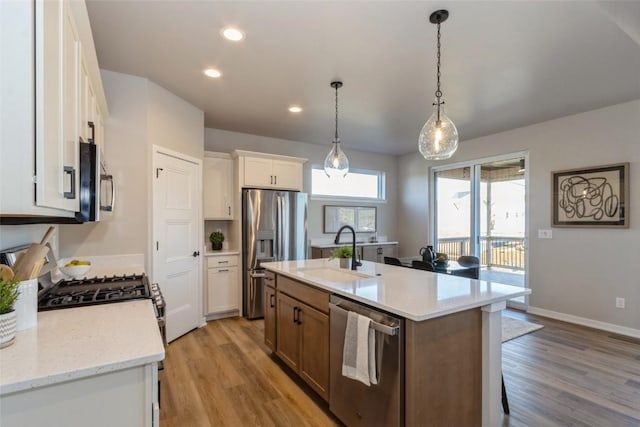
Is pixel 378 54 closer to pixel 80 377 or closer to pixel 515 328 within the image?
pixel 80 377

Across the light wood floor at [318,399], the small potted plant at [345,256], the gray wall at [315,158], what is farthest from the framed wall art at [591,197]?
the small potted plant at [345,256]

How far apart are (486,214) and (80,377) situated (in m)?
5.47

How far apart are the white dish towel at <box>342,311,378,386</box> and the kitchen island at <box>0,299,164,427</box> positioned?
98cm

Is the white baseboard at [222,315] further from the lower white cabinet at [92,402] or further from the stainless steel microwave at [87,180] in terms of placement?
the lower white cabinet at [92,402]

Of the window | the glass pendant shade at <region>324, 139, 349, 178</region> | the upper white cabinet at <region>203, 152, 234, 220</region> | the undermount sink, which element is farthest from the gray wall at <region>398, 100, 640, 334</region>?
the upper white cabinet at <region>203, 152, 234, 220</region>

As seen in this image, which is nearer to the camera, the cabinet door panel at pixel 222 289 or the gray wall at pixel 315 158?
the cabinet door panel at pixel 222 289

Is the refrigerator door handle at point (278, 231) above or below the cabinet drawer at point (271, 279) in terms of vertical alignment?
above

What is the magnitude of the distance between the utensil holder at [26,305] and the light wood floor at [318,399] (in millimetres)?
1243

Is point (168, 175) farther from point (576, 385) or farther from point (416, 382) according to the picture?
point (576, 385)

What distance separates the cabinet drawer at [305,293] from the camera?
2152 mm

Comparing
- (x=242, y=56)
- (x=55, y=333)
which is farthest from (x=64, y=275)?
(x=242, y=56)

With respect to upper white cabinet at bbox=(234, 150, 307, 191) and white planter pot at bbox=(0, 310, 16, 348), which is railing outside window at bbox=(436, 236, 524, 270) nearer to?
upper white cabinet at bbox=(234, 150, 307, 191)

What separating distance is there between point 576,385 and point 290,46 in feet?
11.6

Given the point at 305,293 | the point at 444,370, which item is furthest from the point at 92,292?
the point at 444,370
